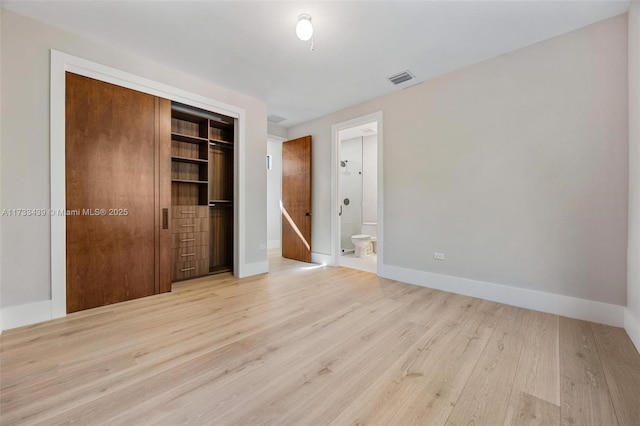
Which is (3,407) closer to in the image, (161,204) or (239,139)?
(161,204)

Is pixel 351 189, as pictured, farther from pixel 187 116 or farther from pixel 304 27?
pixel 304 27

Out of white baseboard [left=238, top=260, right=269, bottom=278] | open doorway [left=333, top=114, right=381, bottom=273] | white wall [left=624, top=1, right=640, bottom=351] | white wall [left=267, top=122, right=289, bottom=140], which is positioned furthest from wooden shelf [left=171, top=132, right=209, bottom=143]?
white wall [left=624, top=1, right=640, bottom=351]

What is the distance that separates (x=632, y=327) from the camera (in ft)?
6.54

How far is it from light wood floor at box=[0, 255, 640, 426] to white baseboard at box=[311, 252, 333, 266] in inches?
77.6

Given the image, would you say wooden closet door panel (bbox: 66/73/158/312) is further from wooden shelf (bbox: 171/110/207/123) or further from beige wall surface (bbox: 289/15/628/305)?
beige wall surface (bbox: 289/15/628/305)

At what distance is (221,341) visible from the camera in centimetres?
197

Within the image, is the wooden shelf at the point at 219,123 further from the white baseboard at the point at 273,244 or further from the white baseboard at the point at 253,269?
the white baseboard at the point at 273,244

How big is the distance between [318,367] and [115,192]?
9.02ft

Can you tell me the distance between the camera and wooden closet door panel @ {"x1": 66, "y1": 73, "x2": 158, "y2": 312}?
2520 millimetres

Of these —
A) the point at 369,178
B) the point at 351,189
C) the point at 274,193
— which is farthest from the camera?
the point at 274,193

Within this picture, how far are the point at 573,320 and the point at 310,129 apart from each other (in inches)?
177

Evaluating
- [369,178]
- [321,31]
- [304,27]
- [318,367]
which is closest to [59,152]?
[304,27]

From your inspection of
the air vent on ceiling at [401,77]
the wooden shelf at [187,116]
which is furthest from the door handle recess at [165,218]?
the air vent on ceiling at [401,77]

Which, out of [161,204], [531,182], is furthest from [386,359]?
[161,204]
